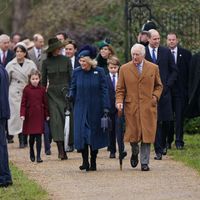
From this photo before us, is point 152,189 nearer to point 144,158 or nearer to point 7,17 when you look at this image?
point 144,158

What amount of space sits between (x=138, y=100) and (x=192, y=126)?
244 inches

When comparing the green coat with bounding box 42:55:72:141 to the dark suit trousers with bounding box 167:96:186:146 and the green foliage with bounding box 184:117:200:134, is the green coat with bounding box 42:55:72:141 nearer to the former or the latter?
the dark suit trousers with bounding box 167:96:186:146

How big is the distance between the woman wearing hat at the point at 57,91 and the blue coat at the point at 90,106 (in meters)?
1.83

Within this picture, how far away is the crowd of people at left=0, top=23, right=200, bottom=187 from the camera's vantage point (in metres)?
16.9

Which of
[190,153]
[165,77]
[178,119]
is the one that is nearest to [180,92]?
[178,119]

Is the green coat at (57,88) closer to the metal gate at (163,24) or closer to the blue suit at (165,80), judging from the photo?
the blue suit at (165,80)

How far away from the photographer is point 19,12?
43.8 meters

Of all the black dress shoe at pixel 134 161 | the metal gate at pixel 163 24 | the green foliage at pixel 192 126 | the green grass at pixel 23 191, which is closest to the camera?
the green grass at pixel 23 191

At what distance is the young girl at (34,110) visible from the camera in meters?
18.7

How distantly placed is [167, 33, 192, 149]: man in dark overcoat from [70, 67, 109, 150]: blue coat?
3.16 m

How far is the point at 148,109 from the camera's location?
16.9 m

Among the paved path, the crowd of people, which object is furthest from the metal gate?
the paved path

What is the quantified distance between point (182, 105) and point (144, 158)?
3.47 meters

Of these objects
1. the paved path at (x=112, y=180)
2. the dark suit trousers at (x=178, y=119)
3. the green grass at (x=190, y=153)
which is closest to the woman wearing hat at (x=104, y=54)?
the dark suit trousers at (x=178, y=119)
